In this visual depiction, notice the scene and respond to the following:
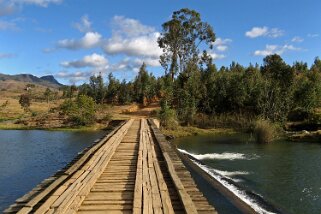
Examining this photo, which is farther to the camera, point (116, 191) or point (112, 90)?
point (112, 90)

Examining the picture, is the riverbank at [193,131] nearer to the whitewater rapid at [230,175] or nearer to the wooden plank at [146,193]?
the whitewater rapid at [230,175]

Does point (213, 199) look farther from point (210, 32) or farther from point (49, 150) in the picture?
point (210, 32)

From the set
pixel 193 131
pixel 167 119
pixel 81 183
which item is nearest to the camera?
pixel 81 183

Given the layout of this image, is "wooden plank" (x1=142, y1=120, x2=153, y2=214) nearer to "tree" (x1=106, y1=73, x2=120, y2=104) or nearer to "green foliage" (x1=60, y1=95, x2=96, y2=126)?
"green foliage" (x1=60, y1=95, x2=96, y2=126)

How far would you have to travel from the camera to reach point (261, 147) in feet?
120

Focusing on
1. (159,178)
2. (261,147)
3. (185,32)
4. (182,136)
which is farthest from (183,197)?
(185,32)

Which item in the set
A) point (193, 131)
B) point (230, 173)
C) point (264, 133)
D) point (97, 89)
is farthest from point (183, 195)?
point (97, 89)

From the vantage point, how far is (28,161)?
30.4 m

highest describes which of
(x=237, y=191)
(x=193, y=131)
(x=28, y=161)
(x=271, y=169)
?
(x=193, y=131)

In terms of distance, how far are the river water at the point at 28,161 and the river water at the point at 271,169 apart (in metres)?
11.1

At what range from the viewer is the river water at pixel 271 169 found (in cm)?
1815

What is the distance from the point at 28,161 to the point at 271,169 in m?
19.1

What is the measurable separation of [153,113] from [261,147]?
31359mm

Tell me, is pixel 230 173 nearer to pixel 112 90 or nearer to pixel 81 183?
pixel 81 183
